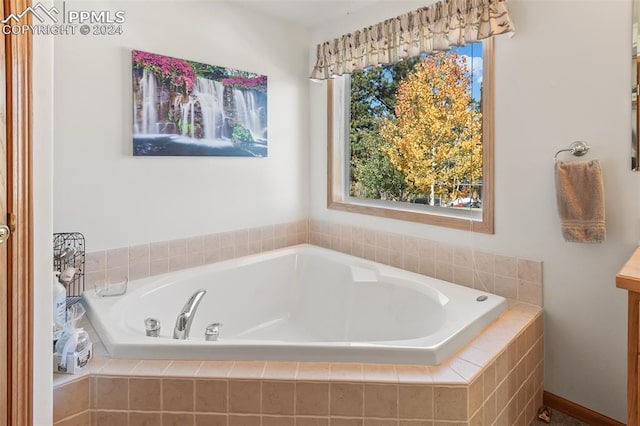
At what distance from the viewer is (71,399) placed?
1343mm

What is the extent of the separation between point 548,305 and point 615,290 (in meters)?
0.30

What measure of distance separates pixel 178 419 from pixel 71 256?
3.81ft

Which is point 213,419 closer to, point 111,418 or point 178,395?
point 178,395

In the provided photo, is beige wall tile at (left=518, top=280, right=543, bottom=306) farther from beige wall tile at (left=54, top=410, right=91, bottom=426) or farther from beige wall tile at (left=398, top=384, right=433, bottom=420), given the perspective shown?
beige wall tile at (left=54, top=410, right=91, bottom=426)

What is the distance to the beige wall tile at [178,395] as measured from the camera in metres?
1.36

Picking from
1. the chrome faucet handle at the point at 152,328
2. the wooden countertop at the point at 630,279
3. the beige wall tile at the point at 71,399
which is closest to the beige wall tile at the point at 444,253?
the wooden countertop at the point at 630,279

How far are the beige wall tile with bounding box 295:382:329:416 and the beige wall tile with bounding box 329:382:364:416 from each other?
2 centimetres

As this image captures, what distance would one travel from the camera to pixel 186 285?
227cm

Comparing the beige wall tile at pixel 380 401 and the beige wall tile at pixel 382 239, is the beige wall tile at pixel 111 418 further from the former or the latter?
the beige wall tile at pixel 382 239

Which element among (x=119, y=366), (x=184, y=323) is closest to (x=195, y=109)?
(x=184, y=323)

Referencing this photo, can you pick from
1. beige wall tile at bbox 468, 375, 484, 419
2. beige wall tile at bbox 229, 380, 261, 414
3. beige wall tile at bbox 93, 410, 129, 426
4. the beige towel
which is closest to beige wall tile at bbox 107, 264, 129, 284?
beige wall tile at bbox 93, 410, 129, 426

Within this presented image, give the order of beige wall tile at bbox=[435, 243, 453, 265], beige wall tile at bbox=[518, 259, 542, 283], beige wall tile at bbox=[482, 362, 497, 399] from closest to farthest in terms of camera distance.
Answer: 1. beige wall tile at bbox=[482, 362, 497, 399]
2. beige wall tile at bbox=[518, 259, 542, 283]
3. beige wall tile at bbox=[435, 243, 453, 265]

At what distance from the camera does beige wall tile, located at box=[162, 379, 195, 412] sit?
136cm

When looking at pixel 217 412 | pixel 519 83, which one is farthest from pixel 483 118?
pixel 217 412
